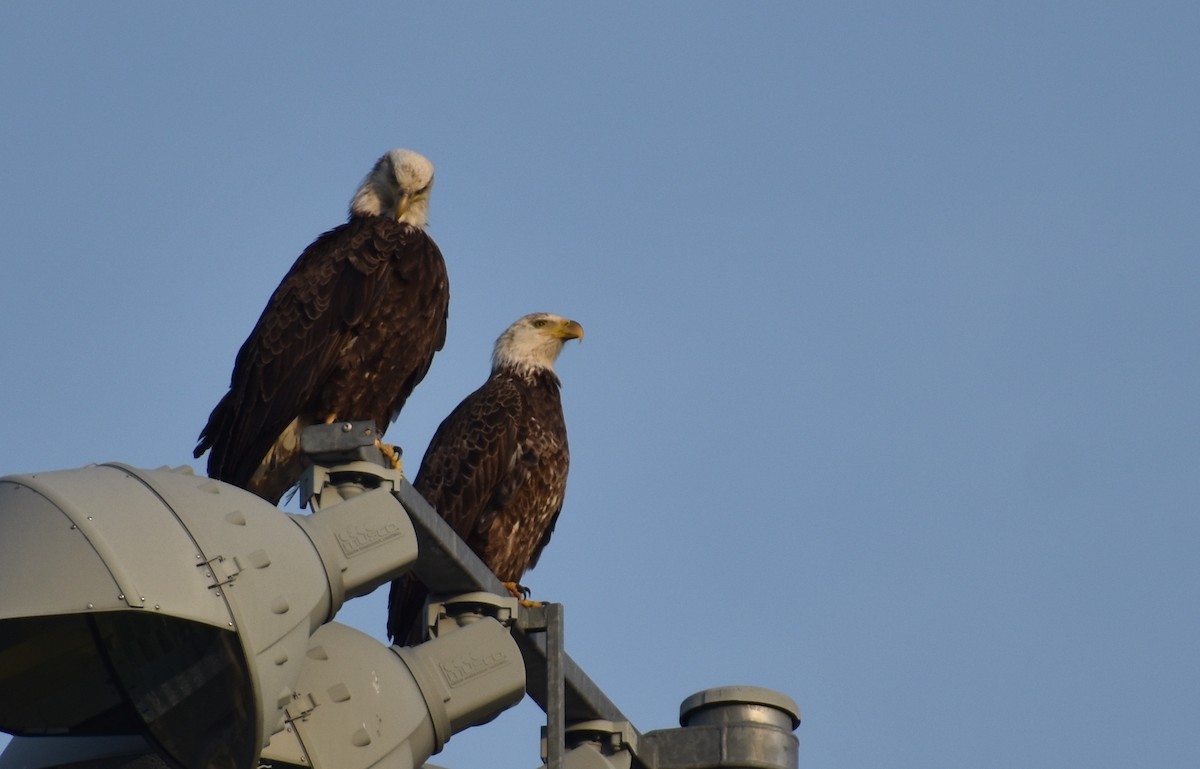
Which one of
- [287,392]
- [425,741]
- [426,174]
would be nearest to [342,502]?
[425,741]

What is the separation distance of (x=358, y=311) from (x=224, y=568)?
4.90 m

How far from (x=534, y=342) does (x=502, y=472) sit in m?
1.14

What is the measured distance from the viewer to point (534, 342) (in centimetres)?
987

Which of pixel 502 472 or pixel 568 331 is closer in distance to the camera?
pixel 502 472

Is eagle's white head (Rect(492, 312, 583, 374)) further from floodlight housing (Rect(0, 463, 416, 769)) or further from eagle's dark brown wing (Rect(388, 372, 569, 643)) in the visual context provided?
floodlight housing (Rect(0, 463, 416, 769))

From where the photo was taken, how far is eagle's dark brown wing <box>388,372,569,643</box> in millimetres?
8914

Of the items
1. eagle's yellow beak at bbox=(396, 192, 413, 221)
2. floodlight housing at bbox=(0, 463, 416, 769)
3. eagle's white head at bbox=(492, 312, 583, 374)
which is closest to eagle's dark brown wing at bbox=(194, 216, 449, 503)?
eagle's yellow beak at bbox=(396, 192, 413, 221)

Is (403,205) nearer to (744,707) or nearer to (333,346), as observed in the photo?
(333,346)

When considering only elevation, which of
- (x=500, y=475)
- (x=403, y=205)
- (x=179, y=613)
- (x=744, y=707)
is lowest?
(x=179, y=613)

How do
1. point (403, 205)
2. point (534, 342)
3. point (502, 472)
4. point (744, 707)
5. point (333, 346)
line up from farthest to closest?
point (534, 342) < point (502, 472) < point (403, 205) < point (333, 346) < point (744, 707)

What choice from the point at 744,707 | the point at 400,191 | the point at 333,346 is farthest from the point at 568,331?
the point at 744,707

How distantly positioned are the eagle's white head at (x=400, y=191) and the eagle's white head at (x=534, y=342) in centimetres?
159

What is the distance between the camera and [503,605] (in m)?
3.92

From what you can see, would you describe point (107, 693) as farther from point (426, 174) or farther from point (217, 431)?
point (426, 174)
